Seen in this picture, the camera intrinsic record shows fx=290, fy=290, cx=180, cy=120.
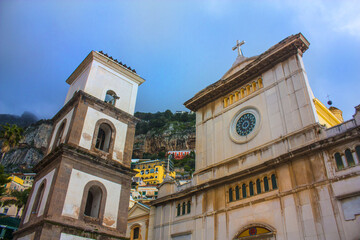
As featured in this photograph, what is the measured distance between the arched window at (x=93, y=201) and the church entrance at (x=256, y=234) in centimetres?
840

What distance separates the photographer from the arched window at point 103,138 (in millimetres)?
19053

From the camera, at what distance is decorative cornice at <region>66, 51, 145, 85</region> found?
844 inches

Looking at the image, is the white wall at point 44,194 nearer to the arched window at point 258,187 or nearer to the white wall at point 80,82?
the white wall at point 80,82

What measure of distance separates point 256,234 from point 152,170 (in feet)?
280

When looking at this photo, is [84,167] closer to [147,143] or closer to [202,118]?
[202,118]

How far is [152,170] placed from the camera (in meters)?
100

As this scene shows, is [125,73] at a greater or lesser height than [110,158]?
greater

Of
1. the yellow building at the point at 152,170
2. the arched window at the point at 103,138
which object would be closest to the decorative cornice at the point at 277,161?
the arched window at the point at 103,138

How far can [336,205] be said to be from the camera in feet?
45.3

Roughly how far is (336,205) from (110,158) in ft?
42.1

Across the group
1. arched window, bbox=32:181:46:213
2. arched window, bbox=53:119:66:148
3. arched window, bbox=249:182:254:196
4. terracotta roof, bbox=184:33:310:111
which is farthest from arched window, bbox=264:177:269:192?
arched window, bbox=53:119:66:148

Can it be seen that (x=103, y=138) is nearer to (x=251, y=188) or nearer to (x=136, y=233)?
(x=136, y=233)

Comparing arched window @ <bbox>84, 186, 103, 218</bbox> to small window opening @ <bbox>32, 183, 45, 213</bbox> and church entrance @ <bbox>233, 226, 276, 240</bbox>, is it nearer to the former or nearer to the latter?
small window opening @ <bbox>32, 183, 45, 213</bbox>

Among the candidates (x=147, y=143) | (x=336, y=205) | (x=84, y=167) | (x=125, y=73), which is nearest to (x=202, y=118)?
(x=125, y=73)
